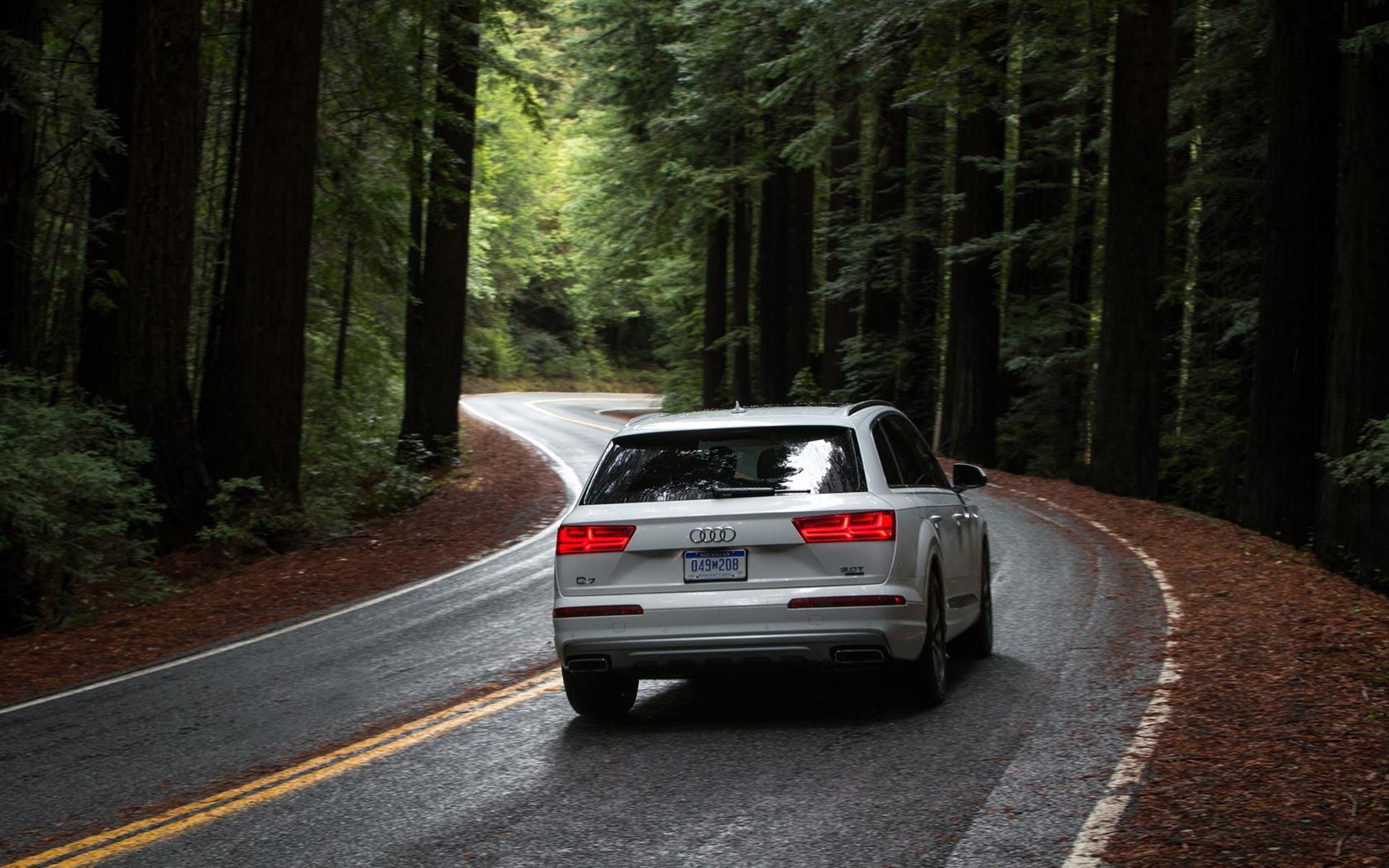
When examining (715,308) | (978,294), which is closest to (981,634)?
(978,294)

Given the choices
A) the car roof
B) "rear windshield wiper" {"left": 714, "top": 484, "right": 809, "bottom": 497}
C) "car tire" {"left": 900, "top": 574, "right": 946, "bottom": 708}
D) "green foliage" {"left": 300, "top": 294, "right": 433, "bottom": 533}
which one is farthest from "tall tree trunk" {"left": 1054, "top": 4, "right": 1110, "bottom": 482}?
"rear windshield wiper" {"left": 714, "top": 484, "right": 809, "bottom": 497}

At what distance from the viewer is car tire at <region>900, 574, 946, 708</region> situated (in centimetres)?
759

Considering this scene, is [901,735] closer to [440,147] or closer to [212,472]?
[212,472]

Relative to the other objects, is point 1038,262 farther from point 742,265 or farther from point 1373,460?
point 742,265

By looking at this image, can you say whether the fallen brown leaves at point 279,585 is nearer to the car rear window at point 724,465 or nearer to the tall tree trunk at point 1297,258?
the car rear window at point 724,465

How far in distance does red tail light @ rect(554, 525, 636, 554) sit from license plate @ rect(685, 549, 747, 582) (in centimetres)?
36

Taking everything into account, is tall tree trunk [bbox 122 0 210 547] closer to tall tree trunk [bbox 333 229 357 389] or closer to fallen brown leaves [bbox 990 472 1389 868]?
tall tree trunk [bbox 333 229 357 389]

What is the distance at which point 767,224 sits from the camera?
3822 cm

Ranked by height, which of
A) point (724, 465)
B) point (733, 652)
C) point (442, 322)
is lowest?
point (733, 652)

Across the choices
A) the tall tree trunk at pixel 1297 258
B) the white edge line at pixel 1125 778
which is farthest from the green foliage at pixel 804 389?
the white edge line at pixel 1125 778

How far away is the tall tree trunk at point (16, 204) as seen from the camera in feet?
54.5

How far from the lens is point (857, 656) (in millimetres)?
7176

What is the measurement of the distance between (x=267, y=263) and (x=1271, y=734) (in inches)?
547

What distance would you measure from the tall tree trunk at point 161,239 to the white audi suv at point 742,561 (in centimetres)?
1016
